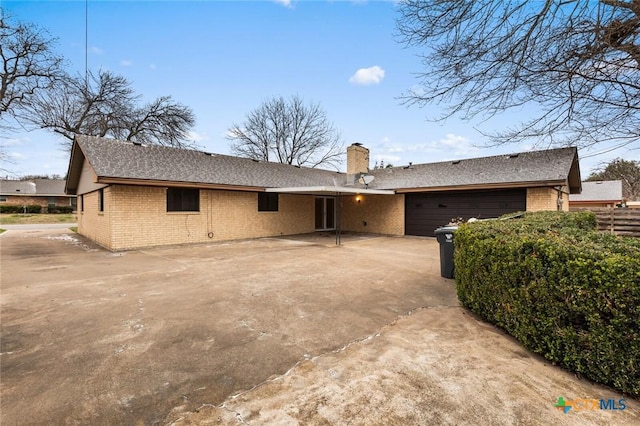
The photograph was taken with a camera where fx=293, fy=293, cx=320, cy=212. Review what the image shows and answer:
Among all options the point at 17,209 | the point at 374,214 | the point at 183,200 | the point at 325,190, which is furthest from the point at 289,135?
the point at 17,209

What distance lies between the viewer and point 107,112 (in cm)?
2275

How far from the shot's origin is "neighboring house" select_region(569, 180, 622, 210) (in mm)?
25997

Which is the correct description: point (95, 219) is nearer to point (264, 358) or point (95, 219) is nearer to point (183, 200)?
point (183, 200)

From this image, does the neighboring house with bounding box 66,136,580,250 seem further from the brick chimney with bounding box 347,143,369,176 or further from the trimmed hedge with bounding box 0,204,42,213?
the trimmed hedge with bounding box 0,204,42,213

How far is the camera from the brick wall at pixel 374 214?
1475 centimetres

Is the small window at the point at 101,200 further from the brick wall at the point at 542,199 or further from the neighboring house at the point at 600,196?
the neighboring house at the point at 600,196

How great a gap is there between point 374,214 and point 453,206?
4175 millimetres

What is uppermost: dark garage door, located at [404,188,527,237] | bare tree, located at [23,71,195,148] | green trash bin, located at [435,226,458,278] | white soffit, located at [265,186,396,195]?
bare tree, located at [23,71,195,148]

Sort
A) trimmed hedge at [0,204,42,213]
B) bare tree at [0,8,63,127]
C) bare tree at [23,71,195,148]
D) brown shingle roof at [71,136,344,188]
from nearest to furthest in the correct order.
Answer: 1. brown shingle roof at [71,136,344,188]
2. bare tree at [0,8,63,127]
3. bare tree at [23,71,195,148]
4. trimmed hedge at [0,204,42,213]

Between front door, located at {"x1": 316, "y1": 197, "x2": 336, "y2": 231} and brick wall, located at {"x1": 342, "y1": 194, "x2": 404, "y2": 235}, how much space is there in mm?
711

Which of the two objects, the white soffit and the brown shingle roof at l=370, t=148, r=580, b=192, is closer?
the white soffit

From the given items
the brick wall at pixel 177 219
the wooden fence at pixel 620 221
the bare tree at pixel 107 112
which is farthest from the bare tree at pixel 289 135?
the wooden fence at pixel 620 221

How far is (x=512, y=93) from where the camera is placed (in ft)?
14.8

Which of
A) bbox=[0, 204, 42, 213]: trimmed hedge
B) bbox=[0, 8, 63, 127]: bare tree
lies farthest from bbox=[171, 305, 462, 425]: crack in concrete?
bbox=[0, 204, 42, 213]: trimmed hedge
